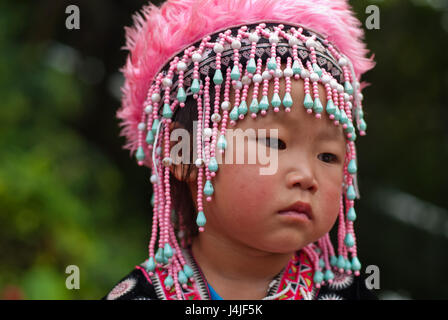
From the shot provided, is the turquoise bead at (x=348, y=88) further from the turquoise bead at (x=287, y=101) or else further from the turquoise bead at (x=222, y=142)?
the turquoise bead at (x=222, y=142)

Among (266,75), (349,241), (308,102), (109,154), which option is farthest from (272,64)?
(109,154)

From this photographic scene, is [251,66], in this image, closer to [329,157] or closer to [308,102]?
[308,102]

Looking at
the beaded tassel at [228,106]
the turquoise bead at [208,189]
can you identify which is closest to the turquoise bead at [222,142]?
the beaded tassel at [228,106]

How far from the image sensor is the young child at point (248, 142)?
152cm

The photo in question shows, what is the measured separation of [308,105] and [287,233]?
36 centimetres

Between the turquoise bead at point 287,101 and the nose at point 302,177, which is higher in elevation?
the turquoise bead at point 287,101

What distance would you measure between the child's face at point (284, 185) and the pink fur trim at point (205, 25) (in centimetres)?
24

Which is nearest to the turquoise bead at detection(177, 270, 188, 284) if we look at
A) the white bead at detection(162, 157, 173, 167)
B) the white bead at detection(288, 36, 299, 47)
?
the white bead at detection(162, 157, 173, 167)

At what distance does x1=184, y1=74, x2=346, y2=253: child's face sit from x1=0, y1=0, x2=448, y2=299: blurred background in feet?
6.55

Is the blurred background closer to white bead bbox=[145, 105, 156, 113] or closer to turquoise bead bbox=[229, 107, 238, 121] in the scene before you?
white bead bbox=[145, 105, 156, 113]

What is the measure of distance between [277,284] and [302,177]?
15.8 inches

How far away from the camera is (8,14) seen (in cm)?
435

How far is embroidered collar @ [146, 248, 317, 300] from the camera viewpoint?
167 cm

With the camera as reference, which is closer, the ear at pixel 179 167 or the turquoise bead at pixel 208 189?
the turquoise bead at pixel 208 189
